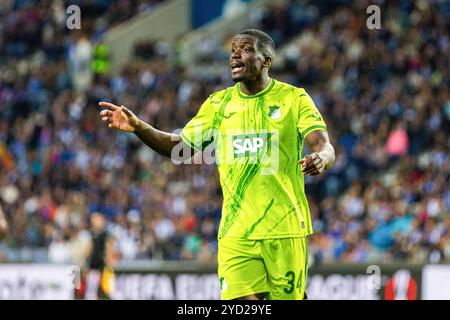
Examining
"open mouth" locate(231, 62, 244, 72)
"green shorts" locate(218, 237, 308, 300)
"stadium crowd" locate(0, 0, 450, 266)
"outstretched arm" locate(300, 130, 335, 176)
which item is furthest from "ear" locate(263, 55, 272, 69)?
"stadium crowd" locate(0, 0, 450, 266)

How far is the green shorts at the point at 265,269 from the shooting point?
24.5ft

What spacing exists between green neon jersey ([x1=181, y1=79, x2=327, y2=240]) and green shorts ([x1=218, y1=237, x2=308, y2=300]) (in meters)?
0.07

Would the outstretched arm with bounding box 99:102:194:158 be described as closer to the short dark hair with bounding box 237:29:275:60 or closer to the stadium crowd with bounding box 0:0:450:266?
the short dark hair with bounding box 237:29:275:60

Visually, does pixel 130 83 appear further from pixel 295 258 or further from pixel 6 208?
pixel 295 258

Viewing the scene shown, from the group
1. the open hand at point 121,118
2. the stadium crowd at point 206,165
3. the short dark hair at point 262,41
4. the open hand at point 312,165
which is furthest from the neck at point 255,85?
the stadium crowd at point 206,165

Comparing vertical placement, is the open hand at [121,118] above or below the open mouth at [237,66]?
below

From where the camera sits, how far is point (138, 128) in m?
7.68

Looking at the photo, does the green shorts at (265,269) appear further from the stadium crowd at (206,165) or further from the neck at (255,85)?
the stadium crowd at (206,165)

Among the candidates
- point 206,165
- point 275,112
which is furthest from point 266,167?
point 206,165

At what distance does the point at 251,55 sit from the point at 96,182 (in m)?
14.5

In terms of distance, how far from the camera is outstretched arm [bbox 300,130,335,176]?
6875 millimetres

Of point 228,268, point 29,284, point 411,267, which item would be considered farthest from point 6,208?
point 228,268

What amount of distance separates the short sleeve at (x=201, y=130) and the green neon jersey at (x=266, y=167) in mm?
182

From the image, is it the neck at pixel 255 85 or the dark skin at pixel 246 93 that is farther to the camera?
the neck at pixel 255 85
